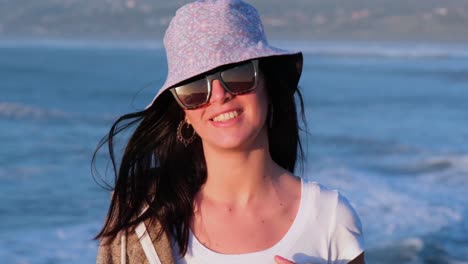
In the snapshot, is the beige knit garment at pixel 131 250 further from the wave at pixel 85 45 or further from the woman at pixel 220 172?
the wave at pixel 85 45

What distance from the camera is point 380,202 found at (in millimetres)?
9625

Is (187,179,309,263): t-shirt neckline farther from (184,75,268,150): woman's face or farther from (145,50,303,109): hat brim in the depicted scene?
(145,50,303,109): hat brim

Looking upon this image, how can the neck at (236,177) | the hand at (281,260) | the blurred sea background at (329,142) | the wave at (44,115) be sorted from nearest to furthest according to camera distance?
1. the hand at (281,260)
2. the neck at (236,177)
3. the blurred sea background at (329,142)
4. the wave at (44,115)

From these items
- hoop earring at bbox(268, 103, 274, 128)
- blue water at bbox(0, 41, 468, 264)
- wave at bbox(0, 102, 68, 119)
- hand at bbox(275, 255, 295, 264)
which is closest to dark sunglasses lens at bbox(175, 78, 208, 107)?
hoop earring at bbox(268, 103, 274, 128)

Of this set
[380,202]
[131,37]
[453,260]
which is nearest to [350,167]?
[380,202]

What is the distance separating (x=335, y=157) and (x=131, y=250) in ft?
34.3

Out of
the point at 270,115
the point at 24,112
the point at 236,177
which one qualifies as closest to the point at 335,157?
the point at 24,112

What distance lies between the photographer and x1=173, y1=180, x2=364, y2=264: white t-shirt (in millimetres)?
2701

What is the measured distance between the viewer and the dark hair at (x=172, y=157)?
2738mm

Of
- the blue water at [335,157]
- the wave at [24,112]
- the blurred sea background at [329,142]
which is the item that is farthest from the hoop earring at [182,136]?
the wave at [24,112]

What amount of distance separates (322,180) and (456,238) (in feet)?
8.69

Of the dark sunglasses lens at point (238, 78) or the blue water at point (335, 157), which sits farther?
the blue water at point (335, 157)

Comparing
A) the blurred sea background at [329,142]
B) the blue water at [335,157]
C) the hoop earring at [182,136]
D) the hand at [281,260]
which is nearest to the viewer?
the hand at [281,260]

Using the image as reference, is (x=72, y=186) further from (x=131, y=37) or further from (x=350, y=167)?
(x=131, y=37)
